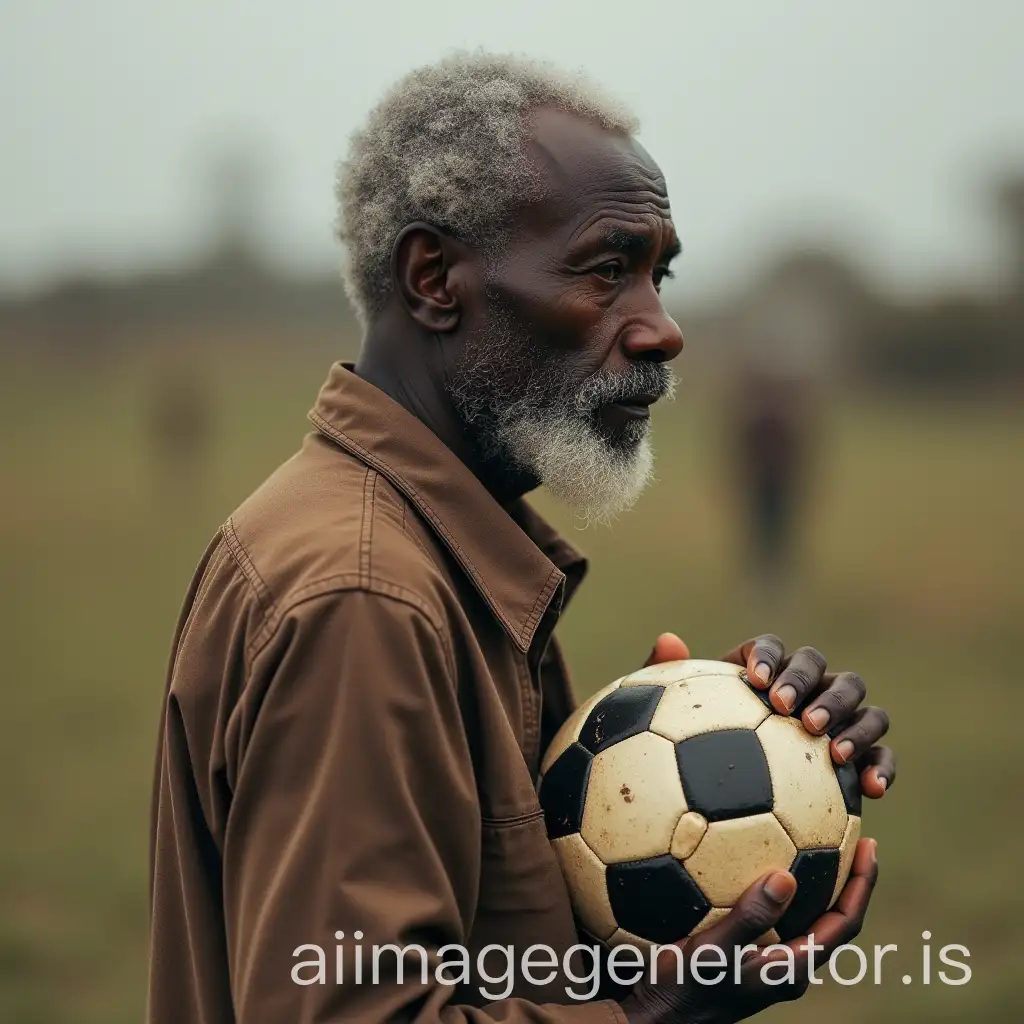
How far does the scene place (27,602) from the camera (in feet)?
48.2

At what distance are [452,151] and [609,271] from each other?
378 millimetres

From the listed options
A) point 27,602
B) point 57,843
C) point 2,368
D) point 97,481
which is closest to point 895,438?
point 97,481

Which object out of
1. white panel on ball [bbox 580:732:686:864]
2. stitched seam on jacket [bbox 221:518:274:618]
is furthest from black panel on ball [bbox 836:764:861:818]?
stitched seam on jacket [bbox 221:518:274:618]

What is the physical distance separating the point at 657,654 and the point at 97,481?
92.5 ft

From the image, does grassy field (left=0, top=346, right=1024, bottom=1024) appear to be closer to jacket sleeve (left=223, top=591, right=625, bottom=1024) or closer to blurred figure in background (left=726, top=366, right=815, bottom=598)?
blurred figure in background (left=726, top=366, right=815, bottom=598)

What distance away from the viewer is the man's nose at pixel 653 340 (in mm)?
2684

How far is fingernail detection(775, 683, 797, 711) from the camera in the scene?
2574 mm

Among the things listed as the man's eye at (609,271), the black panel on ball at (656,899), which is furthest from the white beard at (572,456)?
the black panel on ball at (656,899)

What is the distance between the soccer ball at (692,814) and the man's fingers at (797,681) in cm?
3

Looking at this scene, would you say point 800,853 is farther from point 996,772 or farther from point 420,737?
point 996,772

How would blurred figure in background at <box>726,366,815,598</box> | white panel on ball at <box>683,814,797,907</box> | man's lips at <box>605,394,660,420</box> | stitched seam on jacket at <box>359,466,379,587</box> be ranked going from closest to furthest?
stitched seam on jacket at <box>359,466,379,587</box> < white panel on ball at <box>683,814,797,907</box> < man's lips at <box>605,394,660,420</box> < blurred figure in background at <box>726,366,815,598</box>

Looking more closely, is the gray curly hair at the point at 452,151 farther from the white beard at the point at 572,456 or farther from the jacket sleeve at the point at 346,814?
the jacket sleeve at the point at 346,814

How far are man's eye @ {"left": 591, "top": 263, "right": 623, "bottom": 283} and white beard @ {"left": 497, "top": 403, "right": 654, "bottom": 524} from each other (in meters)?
0.28

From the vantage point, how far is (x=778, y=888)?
2.33 metres
